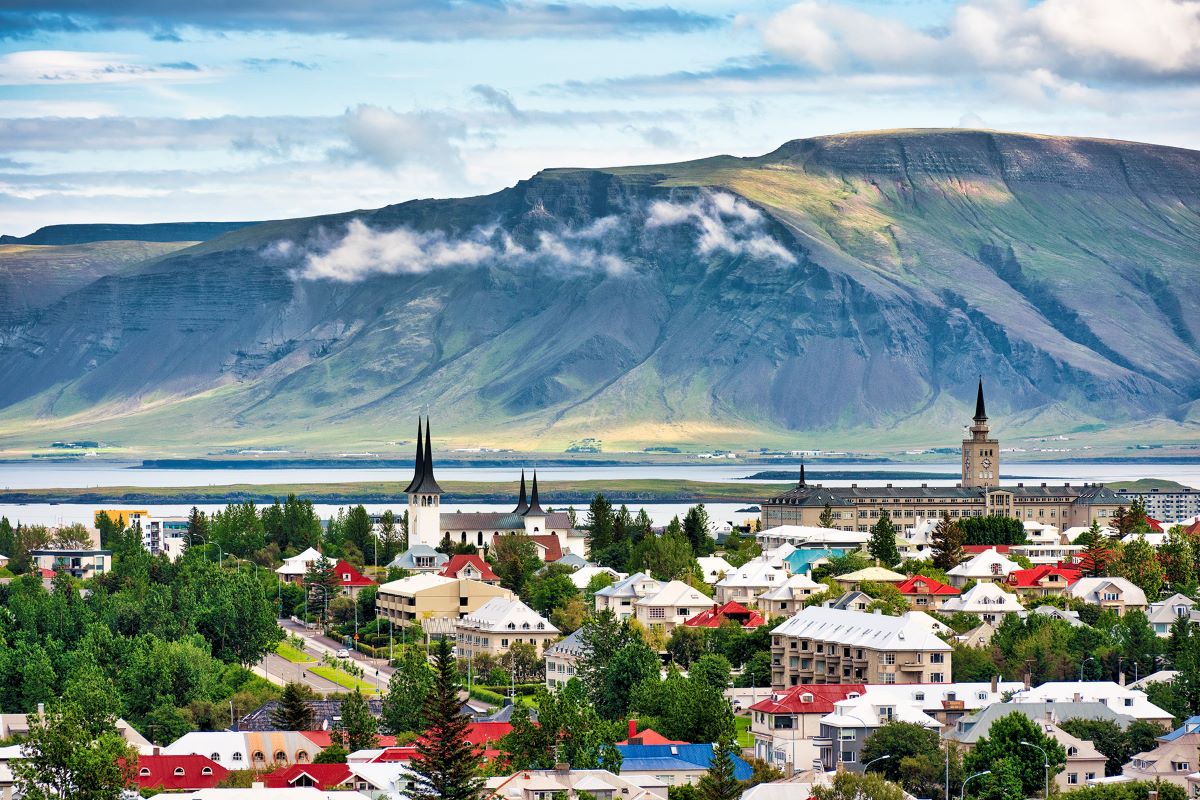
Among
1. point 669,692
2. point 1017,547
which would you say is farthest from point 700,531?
A: point 669,692

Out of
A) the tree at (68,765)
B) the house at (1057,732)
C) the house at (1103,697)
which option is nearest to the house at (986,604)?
the house at (1103,697)

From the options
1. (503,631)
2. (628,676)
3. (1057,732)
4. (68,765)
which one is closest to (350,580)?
(503,631)

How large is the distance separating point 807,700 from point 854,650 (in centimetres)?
1703

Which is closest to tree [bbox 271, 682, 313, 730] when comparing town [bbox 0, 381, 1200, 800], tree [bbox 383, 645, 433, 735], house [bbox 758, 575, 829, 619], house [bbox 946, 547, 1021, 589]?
town [bbox 0, 381, 1200, 800]

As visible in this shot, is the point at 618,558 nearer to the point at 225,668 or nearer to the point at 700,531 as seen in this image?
the point at 700,531

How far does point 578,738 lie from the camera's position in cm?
9188

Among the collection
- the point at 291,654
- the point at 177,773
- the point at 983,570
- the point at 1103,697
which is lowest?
the point at 291,654

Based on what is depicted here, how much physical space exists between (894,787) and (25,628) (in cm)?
6527

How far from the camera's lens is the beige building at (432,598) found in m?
161

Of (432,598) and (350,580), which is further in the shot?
(350,580)

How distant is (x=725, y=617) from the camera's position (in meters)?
147

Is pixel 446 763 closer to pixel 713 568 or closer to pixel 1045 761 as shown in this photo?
pixel 1045 761

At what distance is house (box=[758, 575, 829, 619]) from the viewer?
496ft

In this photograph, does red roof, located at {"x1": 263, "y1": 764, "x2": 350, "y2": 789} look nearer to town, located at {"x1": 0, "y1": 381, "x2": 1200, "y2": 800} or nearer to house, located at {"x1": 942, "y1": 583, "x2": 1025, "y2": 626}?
town, located at {"x1": 0, "y1": 381, "x2": 1200, "y2": 800}
